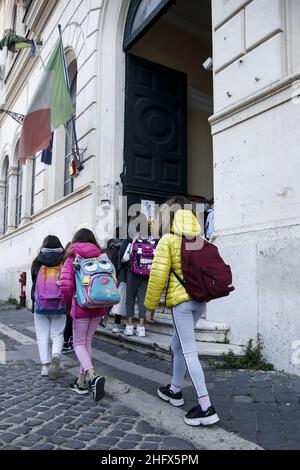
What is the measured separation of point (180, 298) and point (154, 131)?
707 cm

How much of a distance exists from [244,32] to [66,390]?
478 centimetres

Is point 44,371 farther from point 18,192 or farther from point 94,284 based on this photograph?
point 18,192

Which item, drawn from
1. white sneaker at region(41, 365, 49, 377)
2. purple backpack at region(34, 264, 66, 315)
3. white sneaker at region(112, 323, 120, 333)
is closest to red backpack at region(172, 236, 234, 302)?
purple backpack at region(34, 264, 66, 315)

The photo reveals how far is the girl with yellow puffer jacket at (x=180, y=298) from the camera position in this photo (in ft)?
10.5

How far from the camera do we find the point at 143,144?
962 cm

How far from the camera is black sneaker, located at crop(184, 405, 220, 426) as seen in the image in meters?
3.16

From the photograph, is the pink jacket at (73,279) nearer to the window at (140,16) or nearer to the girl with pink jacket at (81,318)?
the girl with pink jacket at (81,318)

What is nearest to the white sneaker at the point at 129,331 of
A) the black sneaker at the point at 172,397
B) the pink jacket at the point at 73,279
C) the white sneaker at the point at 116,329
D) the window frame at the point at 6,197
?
the white sneaker at the point at 116,329

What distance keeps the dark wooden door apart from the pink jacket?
5.08 meters

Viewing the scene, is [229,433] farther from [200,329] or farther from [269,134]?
[269,134]

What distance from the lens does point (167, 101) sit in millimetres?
10086

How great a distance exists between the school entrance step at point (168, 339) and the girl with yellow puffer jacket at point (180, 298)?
145 cm

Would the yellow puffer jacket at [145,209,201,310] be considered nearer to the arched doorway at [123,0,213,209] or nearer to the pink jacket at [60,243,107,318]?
the pink jacket at [60,243,107,318]
